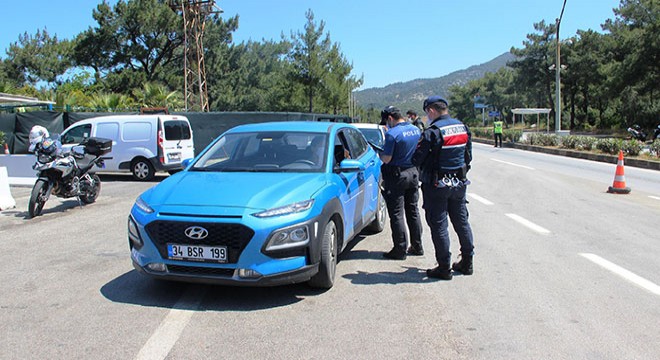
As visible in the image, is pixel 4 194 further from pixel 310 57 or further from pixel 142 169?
pixel 310 57

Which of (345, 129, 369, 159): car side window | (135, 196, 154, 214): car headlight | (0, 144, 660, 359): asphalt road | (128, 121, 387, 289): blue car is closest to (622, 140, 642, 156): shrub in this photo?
(0, 144, 660, 359): asphalt road

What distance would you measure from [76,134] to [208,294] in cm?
1246

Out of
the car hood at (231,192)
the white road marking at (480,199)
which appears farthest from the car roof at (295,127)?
the white road marking at (480,199)

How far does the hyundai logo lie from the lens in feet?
13.8

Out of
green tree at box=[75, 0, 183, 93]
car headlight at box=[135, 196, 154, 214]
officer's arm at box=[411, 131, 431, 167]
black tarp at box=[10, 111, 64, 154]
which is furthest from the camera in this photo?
green tree at box=[75, 0, 183, 93]

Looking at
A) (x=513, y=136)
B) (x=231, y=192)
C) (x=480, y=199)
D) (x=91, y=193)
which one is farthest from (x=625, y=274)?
(x=513, y=136)

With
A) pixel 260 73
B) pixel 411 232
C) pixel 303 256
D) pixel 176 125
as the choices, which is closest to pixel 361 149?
pixel 411 232

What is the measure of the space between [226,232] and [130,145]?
1168 cm

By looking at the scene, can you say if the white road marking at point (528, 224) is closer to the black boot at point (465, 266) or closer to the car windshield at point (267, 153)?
the black boot at point (465, 266)

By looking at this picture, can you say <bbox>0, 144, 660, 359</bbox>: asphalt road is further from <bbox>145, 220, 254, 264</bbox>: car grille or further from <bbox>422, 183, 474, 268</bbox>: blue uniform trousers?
<bbox>145, 220, 254, 264</bbox>: car grille

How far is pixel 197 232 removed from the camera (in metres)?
4.23

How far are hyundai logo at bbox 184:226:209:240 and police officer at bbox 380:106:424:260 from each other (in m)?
2.34

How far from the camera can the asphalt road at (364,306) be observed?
3656 mm

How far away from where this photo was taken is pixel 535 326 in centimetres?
404
